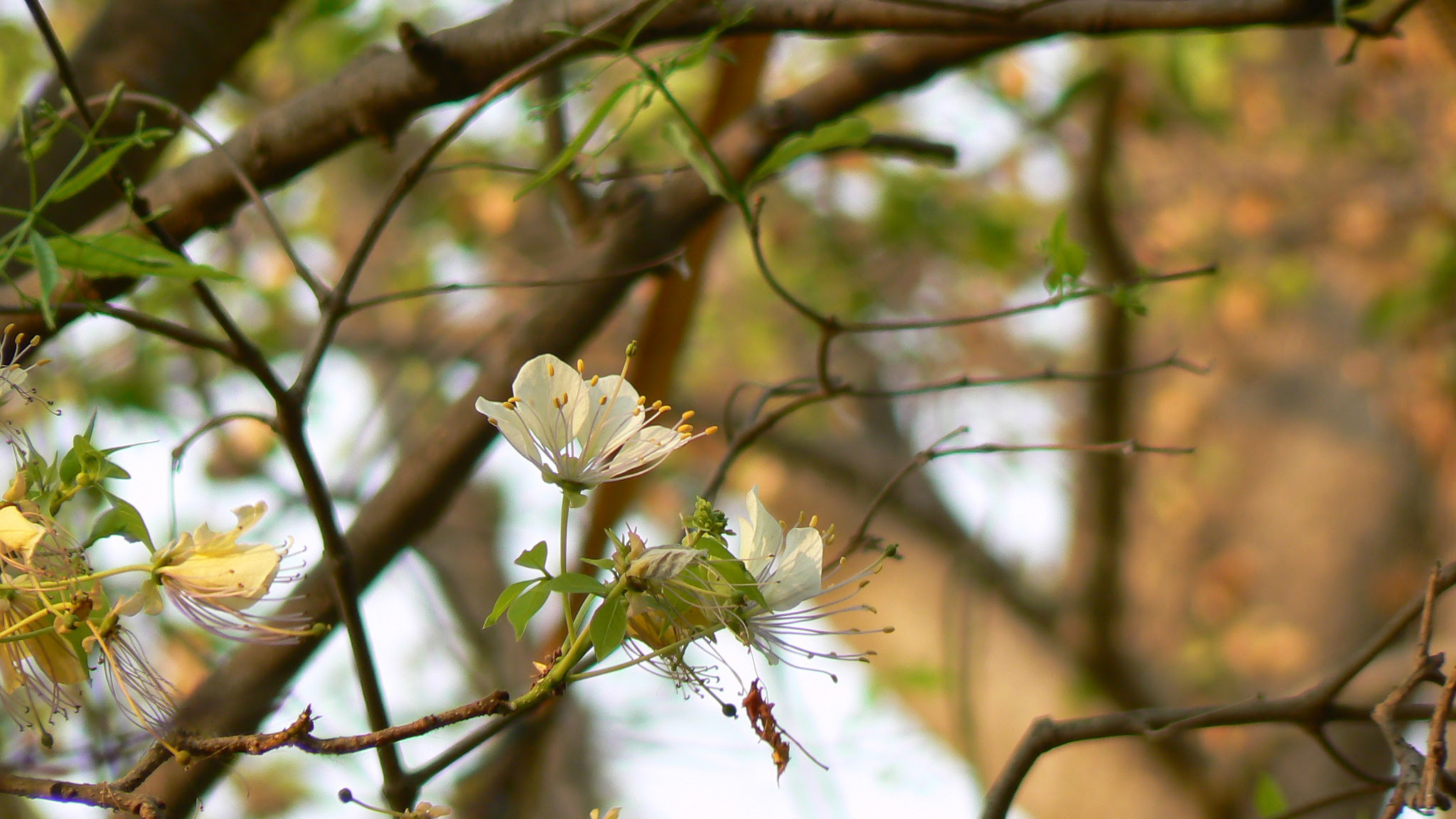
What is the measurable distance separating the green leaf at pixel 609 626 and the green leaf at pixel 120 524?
188 millimetres

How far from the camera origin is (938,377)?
3.01 metres

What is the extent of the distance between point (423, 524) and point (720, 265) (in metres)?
2.59

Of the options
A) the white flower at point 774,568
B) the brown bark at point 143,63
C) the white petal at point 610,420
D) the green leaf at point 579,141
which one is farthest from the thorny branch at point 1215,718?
the brown bark at point 143,63

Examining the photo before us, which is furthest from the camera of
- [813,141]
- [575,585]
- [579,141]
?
[813,141]

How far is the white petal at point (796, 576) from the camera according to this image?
0.43m

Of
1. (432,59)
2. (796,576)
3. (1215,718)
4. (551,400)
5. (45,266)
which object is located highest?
(432,59)

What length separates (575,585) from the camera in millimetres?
404

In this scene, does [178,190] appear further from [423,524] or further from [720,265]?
[720,265]

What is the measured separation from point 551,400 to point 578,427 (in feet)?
0.06

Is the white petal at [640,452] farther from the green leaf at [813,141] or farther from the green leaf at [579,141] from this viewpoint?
the green leaf at [813,141]

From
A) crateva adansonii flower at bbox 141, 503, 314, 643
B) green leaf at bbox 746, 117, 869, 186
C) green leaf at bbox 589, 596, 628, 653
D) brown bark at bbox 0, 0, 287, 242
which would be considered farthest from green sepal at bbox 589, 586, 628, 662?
brown bark at bbox 0, 0, 287, 242

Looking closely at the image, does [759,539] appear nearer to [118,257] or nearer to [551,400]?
[551,400]

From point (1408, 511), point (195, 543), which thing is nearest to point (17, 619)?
point (195, 543)

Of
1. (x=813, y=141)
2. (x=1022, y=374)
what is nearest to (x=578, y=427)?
(x=813, y=141)
